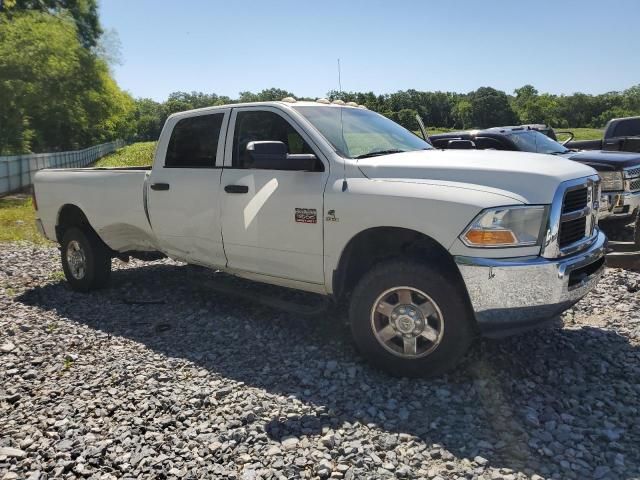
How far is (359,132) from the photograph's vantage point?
4586 millimetres

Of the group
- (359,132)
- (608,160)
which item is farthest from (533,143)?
(359,132)

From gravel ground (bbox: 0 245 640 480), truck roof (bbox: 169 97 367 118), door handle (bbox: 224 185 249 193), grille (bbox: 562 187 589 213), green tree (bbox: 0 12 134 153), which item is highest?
green tree (bbox: 0 12 134 153)

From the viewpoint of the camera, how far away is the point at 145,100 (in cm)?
19162

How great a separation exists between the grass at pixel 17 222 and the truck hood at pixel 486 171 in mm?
7247

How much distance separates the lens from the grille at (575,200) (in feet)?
11.6

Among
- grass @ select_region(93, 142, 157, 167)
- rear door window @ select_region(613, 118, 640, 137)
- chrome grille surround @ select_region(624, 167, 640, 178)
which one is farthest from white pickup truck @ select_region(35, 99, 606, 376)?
grass @ select_region(93, 142, 157, 167)

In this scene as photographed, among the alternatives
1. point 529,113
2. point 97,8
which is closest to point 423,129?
point 97,8

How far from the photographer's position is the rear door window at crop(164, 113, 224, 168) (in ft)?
16.5

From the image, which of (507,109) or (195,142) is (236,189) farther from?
(507,109)

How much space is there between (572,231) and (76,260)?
17.7 ft

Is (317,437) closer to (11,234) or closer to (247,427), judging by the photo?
(247,427)

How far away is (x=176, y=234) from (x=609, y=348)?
387 centimetres

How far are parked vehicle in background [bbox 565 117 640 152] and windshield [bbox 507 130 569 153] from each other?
66.6 inches

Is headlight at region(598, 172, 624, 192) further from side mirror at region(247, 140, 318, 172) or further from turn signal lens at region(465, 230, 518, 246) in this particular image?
side mirror at region(247, 140, 318, 172)
